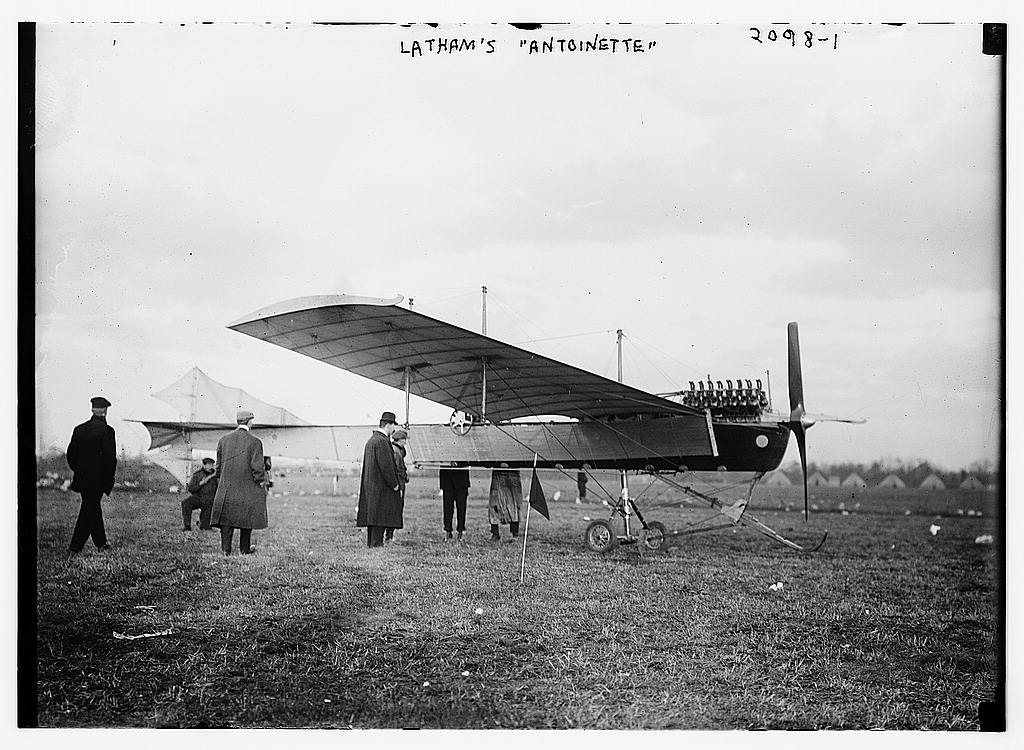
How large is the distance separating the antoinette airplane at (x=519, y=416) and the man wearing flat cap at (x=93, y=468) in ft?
0.68

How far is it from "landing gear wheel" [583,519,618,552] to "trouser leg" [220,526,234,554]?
1.73 meters

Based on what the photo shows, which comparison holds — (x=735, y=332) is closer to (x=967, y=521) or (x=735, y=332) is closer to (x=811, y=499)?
(x=811, y=499)

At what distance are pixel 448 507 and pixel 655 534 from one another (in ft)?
3.73

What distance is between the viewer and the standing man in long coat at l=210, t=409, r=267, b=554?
11.3 ft

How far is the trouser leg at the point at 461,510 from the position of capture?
3.53 m

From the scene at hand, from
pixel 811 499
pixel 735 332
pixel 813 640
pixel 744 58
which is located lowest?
pixel 813 640

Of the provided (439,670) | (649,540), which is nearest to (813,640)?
(649,540)

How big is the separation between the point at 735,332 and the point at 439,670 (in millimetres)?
2024

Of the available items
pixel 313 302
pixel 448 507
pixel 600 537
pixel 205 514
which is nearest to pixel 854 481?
pixel 600 537

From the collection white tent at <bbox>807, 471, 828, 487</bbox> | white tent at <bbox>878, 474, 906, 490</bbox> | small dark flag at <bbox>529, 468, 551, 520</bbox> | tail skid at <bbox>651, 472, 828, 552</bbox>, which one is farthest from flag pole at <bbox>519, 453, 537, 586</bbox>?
white tent at <bbox>878, 474, 906, 490</bbox>

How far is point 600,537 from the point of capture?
3748 mm

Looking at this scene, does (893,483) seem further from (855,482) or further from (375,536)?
(375,536)

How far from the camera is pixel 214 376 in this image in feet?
10.9

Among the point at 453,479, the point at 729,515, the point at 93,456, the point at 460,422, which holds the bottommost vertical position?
the point at 729,515
